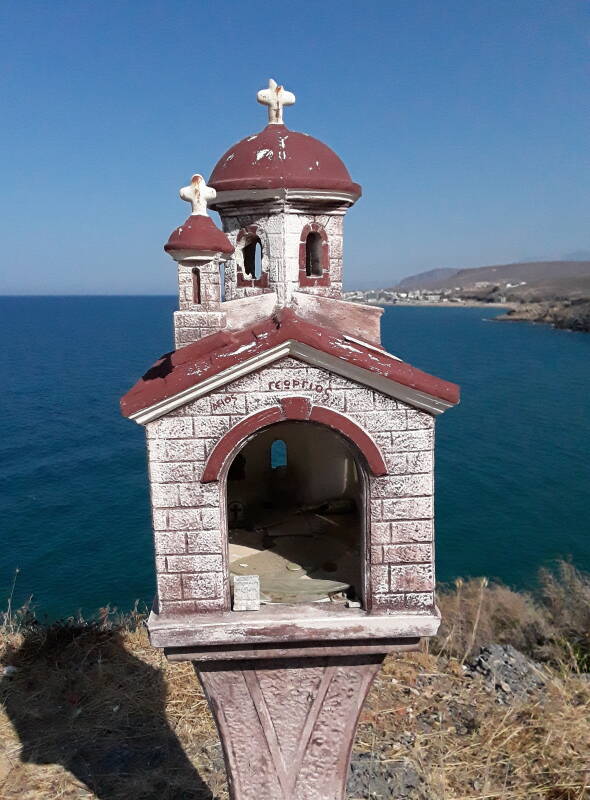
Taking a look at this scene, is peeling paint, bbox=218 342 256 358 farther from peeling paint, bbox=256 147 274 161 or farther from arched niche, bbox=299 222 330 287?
peeling paint, bbox=256 147 274 161

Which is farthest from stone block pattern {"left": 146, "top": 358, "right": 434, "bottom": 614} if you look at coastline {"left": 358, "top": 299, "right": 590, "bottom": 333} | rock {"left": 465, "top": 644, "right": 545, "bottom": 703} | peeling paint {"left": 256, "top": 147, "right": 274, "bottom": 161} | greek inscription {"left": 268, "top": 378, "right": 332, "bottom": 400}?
coastline {"left": 358, "top": 299, "right": 590, "bottom": 333}

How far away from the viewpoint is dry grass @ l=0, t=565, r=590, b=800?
9516 millimetres

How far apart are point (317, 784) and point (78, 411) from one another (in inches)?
1783

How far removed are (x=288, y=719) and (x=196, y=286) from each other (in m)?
4.63

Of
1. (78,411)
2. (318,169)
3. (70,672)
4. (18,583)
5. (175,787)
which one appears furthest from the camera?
(78,411)

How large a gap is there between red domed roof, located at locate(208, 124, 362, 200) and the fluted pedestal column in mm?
4917

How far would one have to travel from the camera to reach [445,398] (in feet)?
18.5

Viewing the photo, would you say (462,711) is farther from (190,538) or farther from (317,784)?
(190,538)

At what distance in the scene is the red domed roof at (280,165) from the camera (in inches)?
265

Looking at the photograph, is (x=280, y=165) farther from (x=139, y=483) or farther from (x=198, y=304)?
(x=139, y=483)

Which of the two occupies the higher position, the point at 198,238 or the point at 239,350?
the point at 198,238

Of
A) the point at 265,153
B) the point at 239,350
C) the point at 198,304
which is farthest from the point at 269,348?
the point at 265,153

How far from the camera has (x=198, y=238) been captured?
599cm

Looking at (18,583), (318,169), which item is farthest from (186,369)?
(18,583)
